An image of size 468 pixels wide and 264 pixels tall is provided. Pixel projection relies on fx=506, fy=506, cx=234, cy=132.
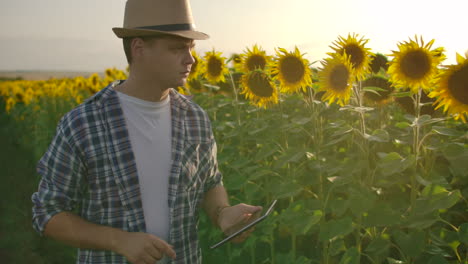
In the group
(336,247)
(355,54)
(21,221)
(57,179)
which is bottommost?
(21,221)

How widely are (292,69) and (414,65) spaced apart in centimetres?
82

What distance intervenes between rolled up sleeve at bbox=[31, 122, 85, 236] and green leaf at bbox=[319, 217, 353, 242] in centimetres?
127

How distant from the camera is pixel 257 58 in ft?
14.2

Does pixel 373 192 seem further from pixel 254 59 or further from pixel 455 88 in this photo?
pixel 254 59

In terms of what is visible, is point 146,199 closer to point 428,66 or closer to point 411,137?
point 411,137

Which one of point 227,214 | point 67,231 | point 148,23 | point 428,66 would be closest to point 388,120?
point 428,66

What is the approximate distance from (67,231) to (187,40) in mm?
905

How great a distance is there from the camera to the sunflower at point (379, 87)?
331 centimetres

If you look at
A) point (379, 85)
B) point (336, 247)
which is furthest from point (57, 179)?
point (379, 85)

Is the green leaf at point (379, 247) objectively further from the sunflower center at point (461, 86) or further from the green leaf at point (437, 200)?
the sunflower center at point (461, 86)

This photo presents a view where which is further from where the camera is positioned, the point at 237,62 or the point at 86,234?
the point at 237,62

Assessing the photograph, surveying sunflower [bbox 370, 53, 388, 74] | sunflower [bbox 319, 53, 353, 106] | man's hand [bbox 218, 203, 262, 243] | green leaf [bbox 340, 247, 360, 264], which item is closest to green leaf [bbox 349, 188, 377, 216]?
green leaf [bbox 340, 247, 360, 264]

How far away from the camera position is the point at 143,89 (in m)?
2.15

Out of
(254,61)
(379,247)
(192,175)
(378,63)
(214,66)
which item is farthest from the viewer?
(214,66)
